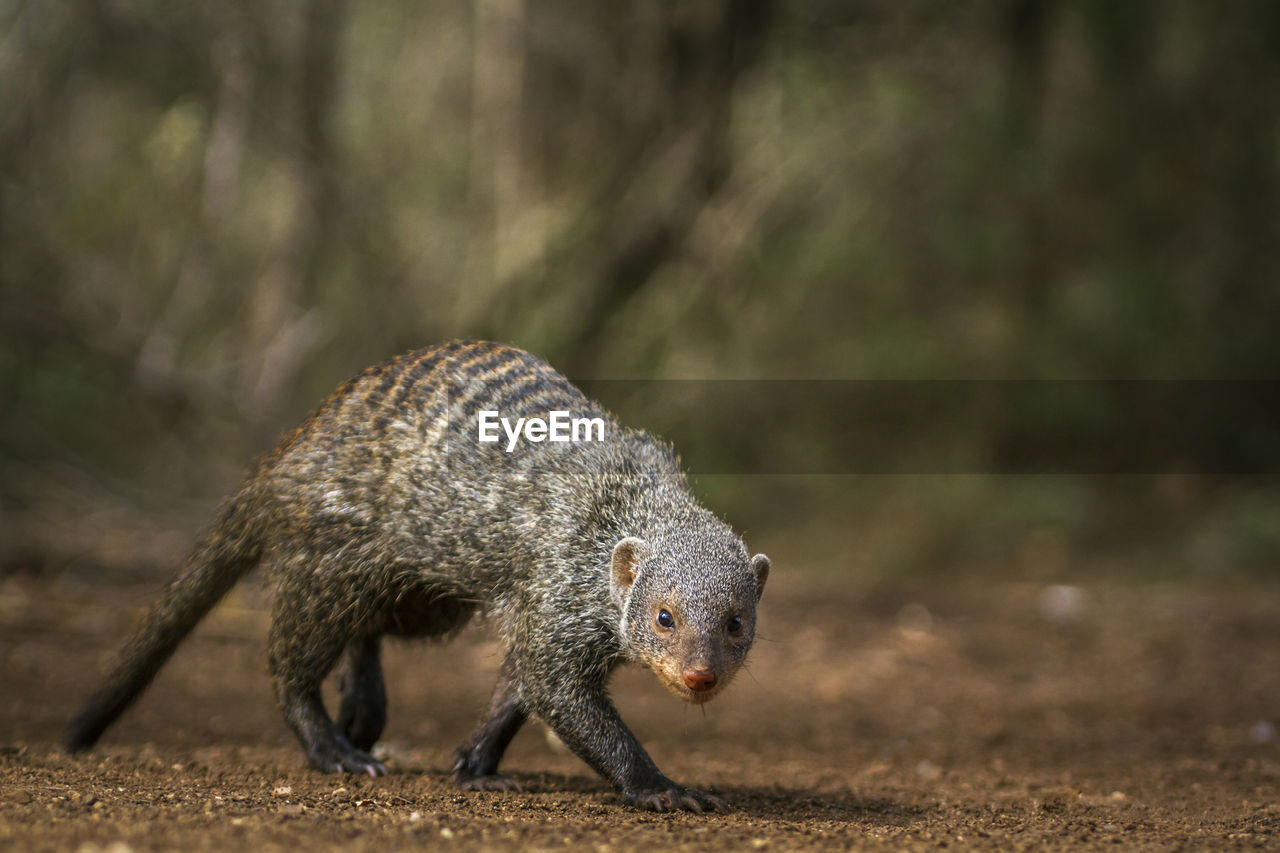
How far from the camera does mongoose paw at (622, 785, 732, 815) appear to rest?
4418 millimetres

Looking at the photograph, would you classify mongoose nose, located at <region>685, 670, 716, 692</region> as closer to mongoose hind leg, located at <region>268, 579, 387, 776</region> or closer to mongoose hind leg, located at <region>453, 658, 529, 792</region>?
mongoose hind leg, located at <region>453, 658, 529, 792</region>

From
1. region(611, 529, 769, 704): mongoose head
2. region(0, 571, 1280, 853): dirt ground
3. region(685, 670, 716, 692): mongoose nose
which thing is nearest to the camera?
region(0, 571, 1280, 853): dirt ground

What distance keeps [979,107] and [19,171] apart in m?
8.32

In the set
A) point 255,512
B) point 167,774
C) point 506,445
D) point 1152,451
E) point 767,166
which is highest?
point 767,166

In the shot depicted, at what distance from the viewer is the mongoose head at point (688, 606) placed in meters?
4.35

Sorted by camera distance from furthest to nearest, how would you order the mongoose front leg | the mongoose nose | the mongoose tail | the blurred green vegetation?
the blurred green vegetation, the mongoose tail, the mongoose front leg, the mongoose nose

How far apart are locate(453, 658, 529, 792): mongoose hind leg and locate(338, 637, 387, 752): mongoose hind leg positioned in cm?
68

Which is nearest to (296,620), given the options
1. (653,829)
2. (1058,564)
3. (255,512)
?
(255,512)

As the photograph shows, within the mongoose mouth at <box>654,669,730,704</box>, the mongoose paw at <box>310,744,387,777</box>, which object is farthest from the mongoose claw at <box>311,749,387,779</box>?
the mongoose mouth at <box>654,669,730,704</box>

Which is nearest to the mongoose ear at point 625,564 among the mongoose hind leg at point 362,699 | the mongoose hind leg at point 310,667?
the mongoose hind leg at point 310,667

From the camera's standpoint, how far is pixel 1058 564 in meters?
10.7

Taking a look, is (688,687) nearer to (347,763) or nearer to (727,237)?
(347,763)

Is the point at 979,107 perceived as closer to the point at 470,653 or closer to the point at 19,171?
the point at 470,653

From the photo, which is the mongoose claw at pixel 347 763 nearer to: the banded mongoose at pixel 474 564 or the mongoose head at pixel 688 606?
the banded mongoose at pixel 474 564
